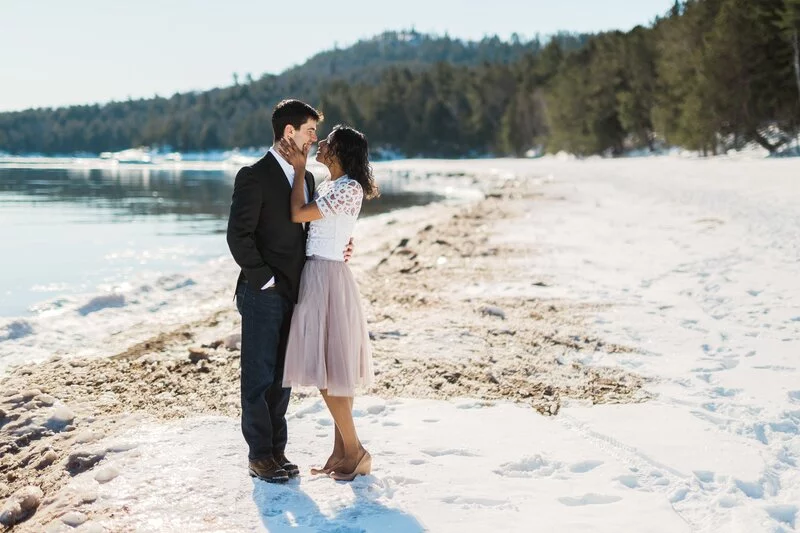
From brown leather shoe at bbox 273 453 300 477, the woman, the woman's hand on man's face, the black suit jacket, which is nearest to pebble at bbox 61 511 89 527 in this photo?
brown leather shoe at bbox 273 453 300 477

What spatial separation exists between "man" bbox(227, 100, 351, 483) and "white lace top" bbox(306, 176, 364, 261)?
0.34 feet

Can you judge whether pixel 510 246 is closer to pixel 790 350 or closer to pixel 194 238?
Answer: pixel 790 350

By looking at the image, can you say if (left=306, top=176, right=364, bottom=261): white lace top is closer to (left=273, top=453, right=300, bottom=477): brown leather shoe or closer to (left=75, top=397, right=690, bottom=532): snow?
(left=273, top=453, right=300, bottom=477): brown leather shoe

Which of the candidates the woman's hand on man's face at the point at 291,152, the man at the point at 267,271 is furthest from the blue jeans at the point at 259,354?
the woman's hand on man's face at the point at 291,152

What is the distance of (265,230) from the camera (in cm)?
412

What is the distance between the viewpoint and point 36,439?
5.18 metres

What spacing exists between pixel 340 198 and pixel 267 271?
0.59 metres

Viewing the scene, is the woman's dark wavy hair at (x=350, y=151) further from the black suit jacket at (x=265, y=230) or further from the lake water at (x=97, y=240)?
the lake water at (x=97, y=240)

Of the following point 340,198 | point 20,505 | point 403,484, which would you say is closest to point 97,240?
point 20,505

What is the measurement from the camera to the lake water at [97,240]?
14.2 meters

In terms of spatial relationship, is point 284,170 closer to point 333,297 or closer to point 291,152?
point 291,152

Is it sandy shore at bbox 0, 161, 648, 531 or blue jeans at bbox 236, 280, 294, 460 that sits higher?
blue jeans at bbox 236, 280, 294, 460

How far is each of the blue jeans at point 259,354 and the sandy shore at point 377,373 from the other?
2.92 feet

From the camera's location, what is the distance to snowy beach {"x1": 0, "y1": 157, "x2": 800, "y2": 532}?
3.87m
